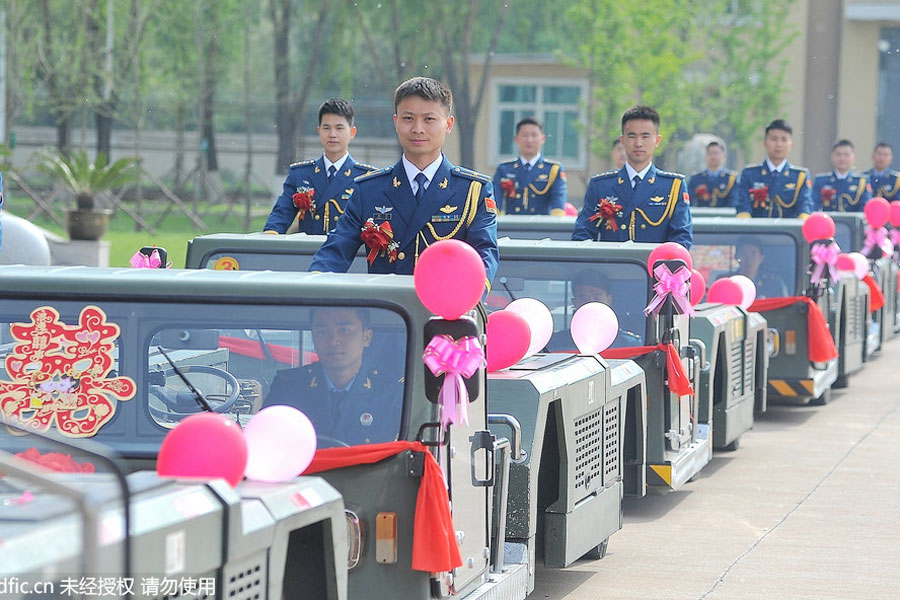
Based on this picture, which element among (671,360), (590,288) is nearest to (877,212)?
(671,360)

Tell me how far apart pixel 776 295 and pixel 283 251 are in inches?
192

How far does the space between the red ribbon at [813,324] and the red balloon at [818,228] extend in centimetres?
47

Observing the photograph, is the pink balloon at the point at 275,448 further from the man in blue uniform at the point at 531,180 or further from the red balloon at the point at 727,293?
Result: the man in blue uniform at the point at 531,180

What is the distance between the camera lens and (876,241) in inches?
572

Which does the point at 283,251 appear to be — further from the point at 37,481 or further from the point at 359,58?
the point at 359,58

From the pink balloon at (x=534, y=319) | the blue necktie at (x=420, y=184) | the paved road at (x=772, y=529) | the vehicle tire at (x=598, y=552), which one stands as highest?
the blue necktie at (x=420, y=184)

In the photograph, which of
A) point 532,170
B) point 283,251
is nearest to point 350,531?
point 283,251

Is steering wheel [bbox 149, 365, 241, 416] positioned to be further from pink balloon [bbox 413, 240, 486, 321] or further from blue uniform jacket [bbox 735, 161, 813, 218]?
blue uniform jacket [bbox 735, 161, 813, 218]

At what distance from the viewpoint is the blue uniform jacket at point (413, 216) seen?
5695 mm

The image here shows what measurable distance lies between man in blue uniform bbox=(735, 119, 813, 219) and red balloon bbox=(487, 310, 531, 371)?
26.1 ft

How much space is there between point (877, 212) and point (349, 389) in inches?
437

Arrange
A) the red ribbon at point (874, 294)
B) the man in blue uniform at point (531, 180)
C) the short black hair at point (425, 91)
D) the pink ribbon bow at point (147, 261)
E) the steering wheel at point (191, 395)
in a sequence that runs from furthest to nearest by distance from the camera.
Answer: the man in blue uniform at point (531, 180) → the red ribbon at point (874, 294) → the pink ribbon bow at point (147, 261) → the short black hair at point (425, 91) → the steering wheel at point (191, 395)

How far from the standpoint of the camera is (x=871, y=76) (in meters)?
37.4

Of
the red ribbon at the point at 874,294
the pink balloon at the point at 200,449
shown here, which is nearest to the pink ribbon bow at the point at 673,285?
the pink balloon at the point at 200,449
